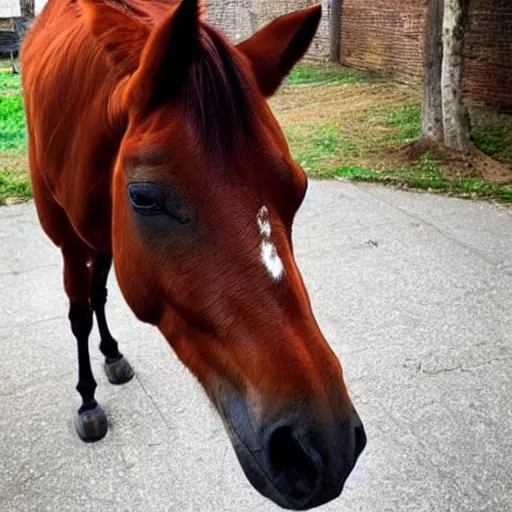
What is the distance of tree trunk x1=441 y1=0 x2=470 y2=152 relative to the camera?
616 cm

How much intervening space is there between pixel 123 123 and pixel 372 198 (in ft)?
14.0

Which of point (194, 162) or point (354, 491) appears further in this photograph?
point (354, 491)

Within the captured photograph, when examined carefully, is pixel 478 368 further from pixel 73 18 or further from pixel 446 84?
pixel 446 84

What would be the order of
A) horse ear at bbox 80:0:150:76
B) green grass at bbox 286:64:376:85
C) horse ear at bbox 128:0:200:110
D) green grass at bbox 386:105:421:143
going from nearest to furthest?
horse ear at bbox 128:0:200:110, horse ear at bbox 80:0:150:76, green grass at bbox 386:105:421:143, green grass at bbox 286:64:376:85

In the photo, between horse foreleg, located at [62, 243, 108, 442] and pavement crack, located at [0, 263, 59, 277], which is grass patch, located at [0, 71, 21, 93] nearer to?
pavement crack, located at [0, 263, 59, 277]

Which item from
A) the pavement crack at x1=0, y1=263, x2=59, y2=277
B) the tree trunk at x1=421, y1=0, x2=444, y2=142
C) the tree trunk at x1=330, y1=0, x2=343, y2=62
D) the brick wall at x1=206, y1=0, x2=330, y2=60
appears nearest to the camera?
the pavement crack at x1=0, y1=263, x2=59, y2=277

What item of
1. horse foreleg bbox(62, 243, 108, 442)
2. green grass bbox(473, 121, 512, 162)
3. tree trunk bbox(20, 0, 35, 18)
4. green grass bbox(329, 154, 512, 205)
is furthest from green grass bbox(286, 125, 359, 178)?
tree trunk bbox(20, 0, 35, 18)

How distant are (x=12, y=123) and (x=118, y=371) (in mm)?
6641

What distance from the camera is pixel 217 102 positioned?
1282mm

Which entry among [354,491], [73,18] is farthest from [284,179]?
[354,491]

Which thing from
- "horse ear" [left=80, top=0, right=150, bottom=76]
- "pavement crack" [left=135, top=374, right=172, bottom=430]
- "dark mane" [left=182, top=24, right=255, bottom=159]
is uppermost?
"horse ear" [left=80, top=0, right=150, bottom=76]

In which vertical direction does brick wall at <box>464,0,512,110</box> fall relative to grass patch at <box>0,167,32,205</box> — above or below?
above

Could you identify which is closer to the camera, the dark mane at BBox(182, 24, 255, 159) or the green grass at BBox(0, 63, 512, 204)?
the dark mane at BBox(182, 24, 255, 159)

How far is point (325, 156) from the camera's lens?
6895 millimetres
